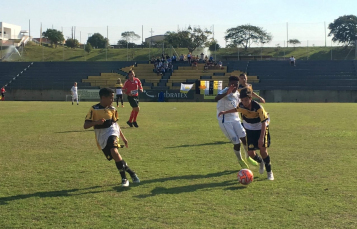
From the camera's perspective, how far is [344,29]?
66.4 meters

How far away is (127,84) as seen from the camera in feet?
48.4

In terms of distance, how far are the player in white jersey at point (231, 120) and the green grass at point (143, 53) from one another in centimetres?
4696

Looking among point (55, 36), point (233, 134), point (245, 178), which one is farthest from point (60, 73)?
point (245, 178)

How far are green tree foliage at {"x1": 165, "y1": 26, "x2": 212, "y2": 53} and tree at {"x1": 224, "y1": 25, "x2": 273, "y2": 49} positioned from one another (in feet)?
14.9

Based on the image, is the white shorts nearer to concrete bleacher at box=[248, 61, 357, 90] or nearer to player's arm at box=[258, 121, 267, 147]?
player's arm at box=[258, 121, 267, 147]

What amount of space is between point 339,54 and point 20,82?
4068 cm

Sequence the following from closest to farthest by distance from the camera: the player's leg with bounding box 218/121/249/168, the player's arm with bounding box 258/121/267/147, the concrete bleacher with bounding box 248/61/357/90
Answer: the player's arm with bounding box 258/121/267/147 < the player's leg with bounding box 218/121/249/168 < the concrete bleacher with bounding box 248/61/357/90

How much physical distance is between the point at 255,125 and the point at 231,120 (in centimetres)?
82

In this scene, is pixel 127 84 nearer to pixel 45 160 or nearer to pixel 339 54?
pixel 45 160

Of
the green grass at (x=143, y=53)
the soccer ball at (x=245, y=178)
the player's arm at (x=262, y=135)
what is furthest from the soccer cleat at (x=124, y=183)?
the green grass at (x=143, y=53)

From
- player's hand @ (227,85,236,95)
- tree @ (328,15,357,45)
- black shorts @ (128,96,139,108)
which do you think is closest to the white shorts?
player's hand @ (227,85,236,95)

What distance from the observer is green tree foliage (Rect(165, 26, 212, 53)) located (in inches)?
2766

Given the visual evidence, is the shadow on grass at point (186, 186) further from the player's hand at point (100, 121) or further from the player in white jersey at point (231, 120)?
the player's hand at point (100, 121)

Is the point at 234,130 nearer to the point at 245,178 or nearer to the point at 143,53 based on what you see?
A: the point at 245,178
